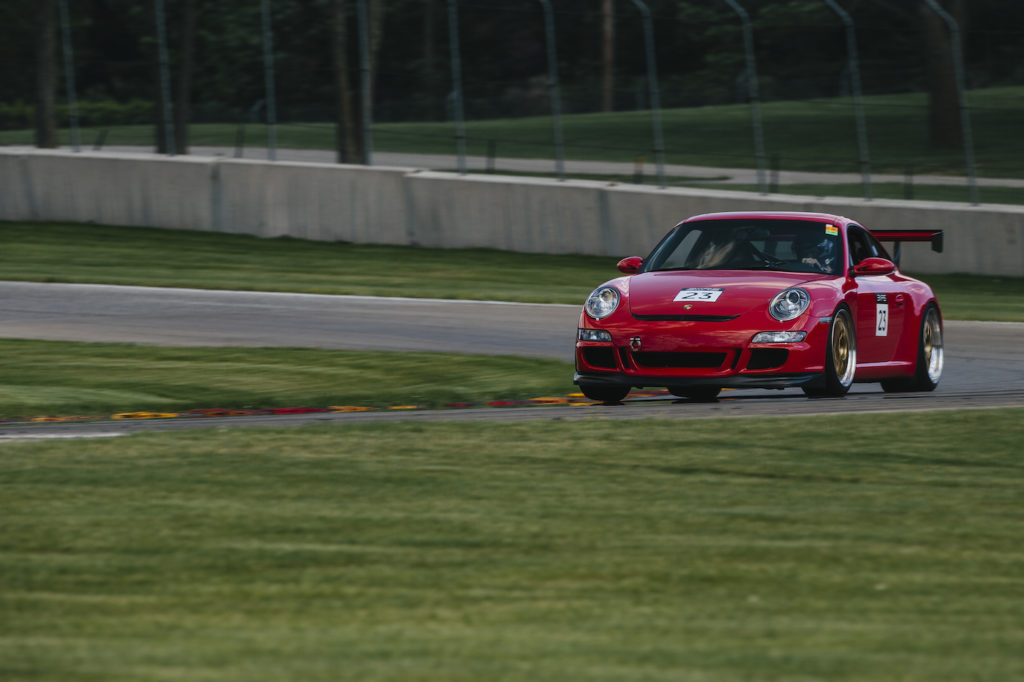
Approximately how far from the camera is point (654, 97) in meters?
24.9

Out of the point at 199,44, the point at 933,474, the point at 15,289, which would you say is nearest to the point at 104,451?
the point at 933,474

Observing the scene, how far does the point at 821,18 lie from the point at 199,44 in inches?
374

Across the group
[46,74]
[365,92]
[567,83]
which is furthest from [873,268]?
[46,74]

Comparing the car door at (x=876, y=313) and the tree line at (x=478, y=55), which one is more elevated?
the tree line at (x=478, y=55)

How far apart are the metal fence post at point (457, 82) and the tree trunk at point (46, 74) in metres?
6.37

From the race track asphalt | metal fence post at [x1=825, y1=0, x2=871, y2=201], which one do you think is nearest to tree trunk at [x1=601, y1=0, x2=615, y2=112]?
metal fence post at [x1=825, y1=0, x2=871, y2=201]

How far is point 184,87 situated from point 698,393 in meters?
17.2

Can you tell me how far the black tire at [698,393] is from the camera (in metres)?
11.4

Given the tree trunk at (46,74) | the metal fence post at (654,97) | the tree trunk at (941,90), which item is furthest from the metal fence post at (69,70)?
the tree trunk at (941,90)

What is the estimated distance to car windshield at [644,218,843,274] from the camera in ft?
37.5

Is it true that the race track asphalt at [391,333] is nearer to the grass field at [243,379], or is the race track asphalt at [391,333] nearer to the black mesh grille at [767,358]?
the black mesh grille at [767,358]

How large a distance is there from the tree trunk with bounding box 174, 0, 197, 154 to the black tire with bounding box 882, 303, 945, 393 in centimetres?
1638

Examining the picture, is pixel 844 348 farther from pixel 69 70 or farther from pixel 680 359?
pixel 69 70

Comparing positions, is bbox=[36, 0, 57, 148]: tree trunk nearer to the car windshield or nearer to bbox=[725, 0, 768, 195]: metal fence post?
bbox=[725, 0, 768, 195]: metal fence post
